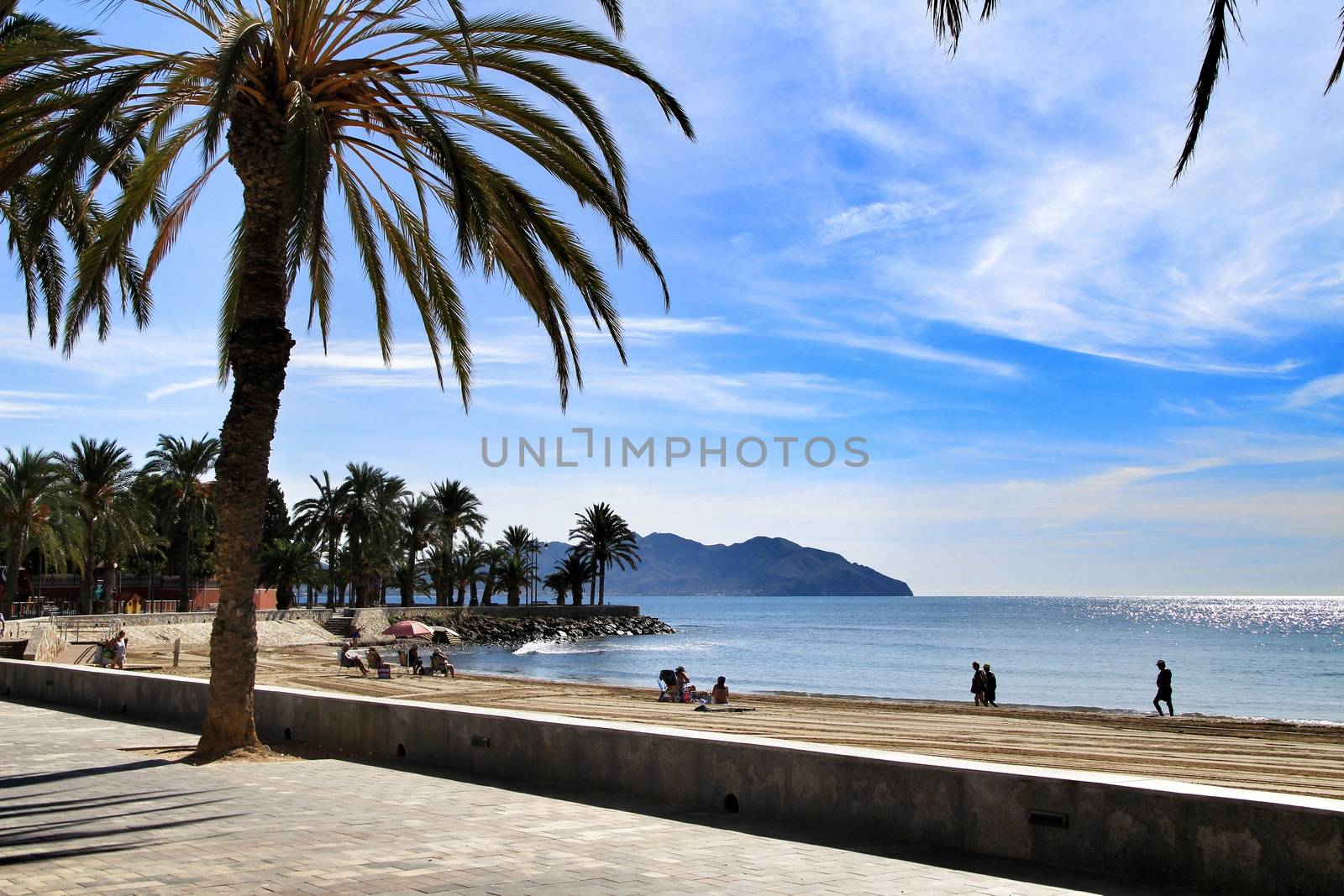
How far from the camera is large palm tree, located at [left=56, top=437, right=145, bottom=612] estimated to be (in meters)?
48.8

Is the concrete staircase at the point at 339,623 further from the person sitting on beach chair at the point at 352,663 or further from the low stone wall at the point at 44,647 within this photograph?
the low stone wall at the point at 44,647

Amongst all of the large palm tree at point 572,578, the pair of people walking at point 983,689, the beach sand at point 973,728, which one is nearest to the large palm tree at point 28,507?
the beach sand at point 973,728

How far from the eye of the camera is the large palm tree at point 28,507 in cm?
4506

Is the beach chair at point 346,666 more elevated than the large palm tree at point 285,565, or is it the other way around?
the large palm tree at point 285,565

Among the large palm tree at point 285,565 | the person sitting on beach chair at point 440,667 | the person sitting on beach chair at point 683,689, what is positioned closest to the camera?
the person sitting on beach chair at point 683,689

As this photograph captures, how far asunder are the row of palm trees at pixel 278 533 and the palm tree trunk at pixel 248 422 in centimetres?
3163

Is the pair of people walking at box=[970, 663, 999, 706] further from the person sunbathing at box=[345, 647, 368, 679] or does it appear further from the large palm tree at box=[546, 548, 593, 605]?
the large palm tree at box=[546, 548, 593, 605]

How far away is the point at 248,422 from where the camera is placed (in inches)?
439

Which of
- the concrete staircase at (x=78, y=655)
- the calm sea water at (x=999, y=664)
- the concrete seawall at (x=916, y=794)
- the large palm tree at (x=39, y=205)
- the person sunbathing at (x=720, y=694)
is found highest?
the large palm tree at (x=39, y=205)

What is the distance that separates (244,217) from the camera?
11.7 m

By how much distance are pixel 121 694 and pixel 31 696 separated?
3.47 metres

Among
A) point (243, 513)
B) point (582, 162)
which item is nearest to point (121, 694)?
point (243, 513)

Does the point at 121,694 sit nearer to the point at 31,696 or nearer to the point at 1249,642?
the point at 31,696

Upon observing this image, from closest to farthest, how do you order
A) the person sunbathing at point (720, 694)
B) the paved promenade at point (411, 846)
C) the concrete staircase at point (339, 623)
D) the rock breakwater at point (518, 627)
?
the paved promenade at point (411, 846) < the person sunbathing at point (720, 694) < the concrete staircase at point (339, 623) < the rock breakwater at point (518, 627)
